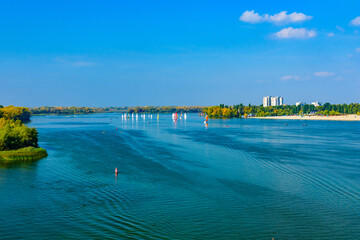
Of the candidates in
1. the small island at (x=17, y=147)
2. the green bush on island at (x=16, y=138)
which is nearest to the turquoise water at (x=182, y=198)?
the small island at (x=17, y=147)

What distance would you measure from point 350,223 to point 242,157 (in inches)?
900

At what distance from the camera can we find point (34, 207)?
20781 mm

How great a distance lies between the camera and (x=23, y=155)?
1564 inches

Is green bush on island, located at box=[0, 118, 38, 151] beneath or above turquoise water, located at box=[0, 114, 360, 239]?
above

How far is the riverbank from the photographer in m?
38.4

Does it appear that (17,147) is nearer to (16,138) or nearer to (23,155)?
(16,138)

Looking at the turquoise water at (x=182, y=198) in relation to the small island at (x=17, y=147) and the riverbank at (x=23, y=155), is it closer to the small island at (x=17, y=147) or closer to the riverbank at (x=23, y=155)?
the riverbank at (x=23, y=155)

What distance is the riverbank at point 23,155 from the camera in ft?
126

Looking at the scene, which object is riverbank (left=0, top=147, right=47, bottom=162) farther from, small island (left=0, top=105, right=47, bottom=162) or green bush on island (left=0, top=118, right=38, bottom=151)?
green bush on island (left=0, top=118, right=38, bottom=151)

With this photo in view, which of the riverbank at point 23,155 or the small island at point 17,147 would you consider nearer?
the riverbank at point 23,155

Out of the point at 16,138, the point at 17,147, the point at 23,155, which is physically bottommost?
the point at 23,155

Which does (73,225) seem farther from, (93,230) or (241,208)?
(241,208)

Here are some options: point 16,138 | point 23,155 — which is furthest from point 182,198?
point 16,138

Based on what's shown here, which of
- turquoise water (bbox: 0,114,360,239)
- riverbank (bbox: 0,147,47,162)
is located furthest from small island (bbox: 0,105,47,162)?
turquoise water (bbox: 0,114,360,239)
